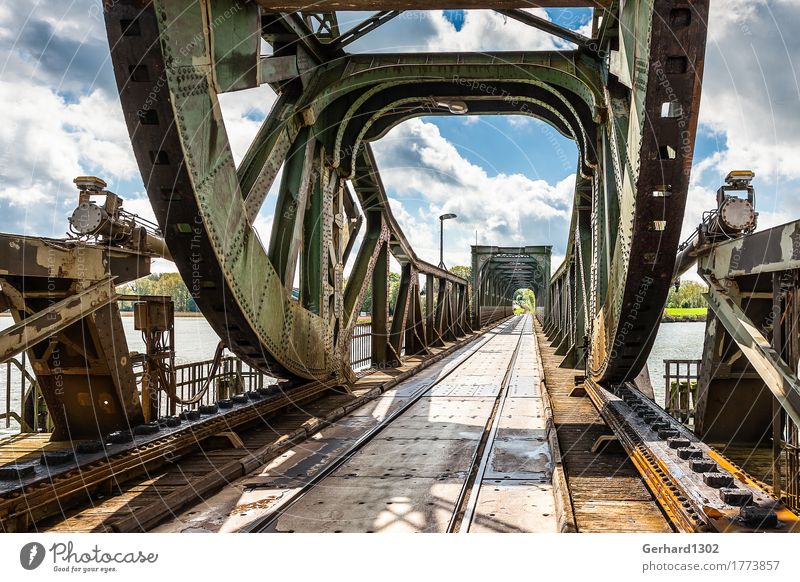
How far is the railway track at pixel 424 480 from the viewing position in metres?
4.47

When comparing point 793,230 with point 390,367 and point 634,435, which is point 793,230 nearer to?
point 634,435

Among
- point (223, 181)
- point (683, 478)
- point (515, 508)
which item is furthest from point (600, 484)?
point (223, 181)

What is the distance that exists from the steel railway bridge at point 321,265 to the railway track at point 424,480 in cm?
9

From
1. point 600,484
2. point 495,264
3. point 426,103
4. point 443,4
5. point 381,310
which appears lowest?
point 600,484

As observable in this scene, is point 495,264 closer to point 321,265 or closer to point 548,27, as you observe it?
point 321,265

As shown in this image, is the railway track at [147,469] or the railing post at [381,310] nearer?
the railway track at [147,469]

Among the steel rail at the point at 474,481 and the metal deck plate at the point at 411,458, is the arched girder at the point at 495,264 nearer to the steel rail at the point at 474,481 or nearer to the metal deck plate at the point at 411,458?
the steel rail at the point at 474,481

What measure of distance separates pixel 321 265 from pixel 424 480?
188 inches

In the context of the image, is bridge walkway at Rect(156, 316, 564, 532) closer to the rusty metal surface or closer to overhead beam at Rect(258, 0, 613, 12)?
the rusty metal surface

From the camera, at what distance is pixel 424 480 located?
18.2ft

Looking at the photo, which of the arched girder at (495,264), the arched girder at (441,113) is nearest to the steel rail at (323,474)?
the arched girder at (441,113)

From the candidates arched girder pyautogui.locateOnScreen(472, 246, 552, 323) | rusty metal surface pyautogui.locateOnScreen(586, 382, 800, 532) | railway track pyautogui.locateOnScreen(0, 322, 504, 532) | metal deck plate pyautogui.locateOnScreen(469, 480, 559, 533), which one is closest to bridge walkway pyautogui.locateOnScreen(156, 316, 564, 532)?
metal deck plate pyautogui.locateOnScreen(469, 480, 559, 533)

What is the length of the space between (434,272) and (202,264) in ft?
50.3

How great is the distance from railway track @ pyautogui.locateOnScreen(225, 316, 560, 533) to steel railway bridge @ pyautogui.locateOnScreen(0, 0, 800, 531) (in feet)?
0.30
